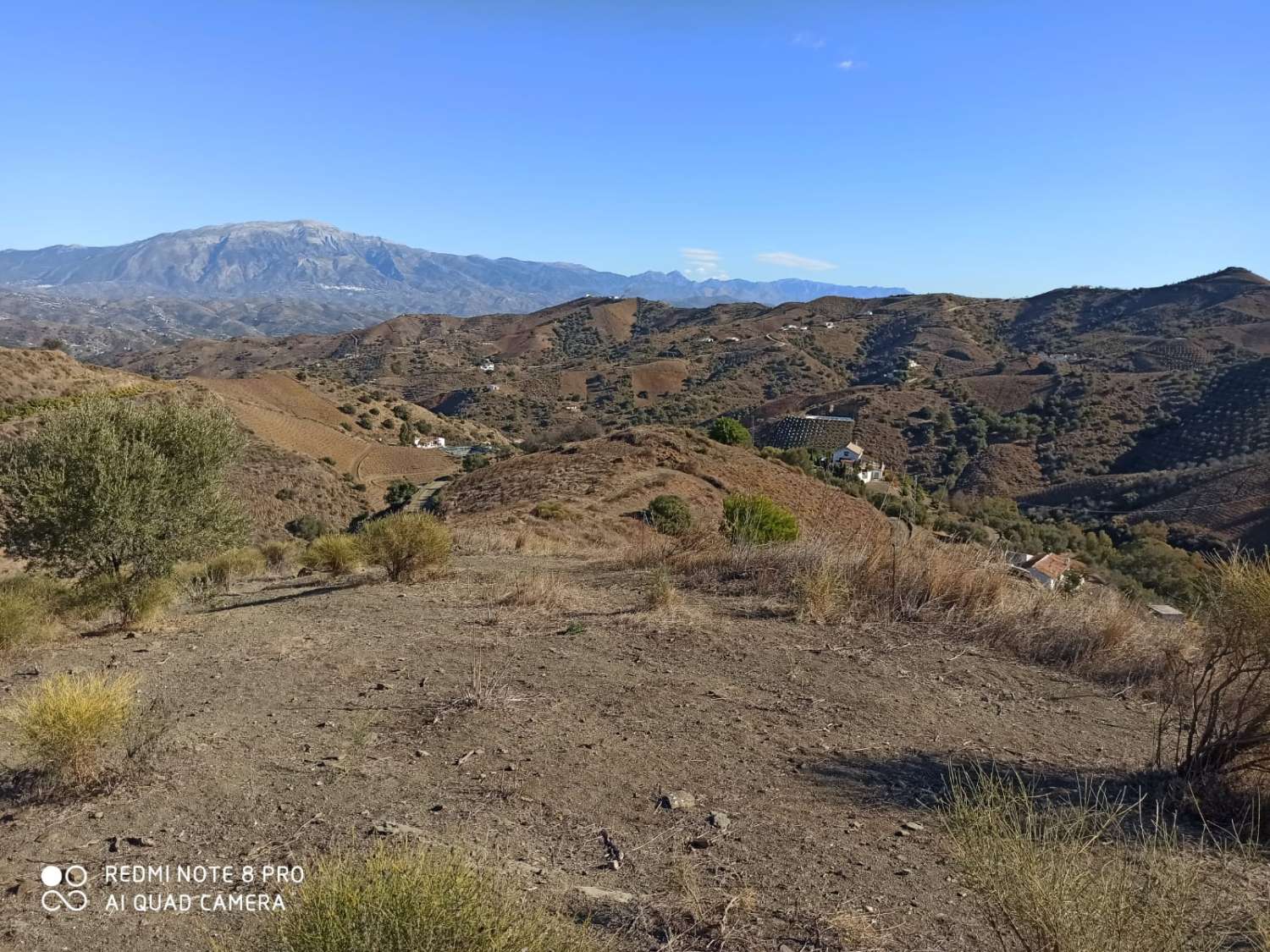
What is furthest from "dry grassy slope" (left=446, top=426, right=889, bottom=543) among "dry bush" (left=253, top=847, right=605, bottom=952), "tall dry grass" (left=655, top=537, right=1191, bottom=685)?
"dry bush" (left=253, top=847, right=605, bottom=952)

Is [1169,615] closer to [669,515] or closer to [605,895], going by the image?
[605,895]

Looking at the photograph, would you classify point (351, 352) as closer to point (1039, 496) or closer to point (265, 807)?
point (1039, 496)

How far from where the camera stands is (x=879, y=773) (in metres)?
5.18

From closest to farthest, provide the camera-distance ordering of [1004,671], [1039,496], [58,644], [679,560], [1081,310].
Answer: [1004,671] → [58,644] → [679,560] → [1039,496] → [1081,310]

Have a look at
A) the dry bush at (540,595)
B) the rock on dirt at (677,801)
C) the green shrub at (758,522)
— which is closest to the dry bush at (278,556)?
the dry bush at (540,595)

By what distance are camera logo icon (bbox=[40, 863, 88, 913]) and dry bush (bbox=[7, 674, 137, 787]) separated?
36.1 inches

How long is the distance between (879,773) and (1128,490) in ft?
168

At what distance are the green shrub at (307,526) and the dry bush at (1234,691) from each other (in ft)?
106

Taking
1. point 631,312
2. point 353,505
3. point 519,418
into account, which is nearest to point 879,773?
point 353,505

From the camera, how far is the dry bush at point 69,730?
474cm

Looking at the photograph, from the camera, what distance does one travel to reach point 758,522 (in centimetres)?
1583

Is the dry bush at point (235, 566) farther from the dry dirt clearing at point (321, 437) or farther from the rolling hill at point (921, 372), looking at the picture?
the rolling hill at point (921, 372)

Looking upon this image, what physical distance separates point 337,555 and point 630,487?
14040mm

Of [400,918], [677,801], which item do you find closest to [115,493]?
[677,801]
